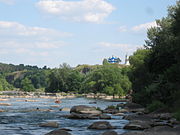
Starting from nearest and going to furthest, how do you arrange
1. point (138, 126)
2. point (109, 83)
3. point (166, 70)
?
point (138, 126) < point (166, 70) < point (109, 83)

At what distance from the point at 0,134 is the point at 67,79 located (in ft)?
549

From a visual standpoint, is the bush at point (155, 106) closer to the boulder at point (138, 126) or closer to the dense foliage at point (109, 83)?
the boulder at point (138, 126)

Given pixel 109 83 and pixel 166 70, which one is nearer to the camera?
pixel 166 70

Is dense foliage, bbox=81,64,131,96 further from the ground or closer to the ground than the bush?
further from the ground

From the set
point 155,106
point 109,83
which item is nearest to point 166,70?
point 155,106

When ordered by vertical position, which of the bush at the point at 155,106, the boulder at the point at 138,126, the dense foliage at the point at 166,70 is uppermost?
the dense foliage at the point at 166,70

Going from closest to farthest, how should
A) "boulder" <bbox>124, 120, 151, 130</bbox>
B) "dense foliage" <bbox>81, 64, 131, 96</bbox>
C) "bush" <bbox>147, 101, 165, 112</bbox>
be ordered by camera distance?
"boulder" <bbox>124, 120, 151, 130</bbox>
"bush" <bbox>147, 101, 165, 112</bbox>
"dense foliage" <bbox>81, 64, 131, 96</bbox>

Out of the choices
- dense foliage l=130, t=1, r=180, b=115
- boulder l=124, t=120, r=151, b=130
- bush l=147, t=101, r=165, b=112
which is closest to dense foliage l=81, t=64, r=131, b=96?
dense foliage l=130, t=1, r=180, b=115

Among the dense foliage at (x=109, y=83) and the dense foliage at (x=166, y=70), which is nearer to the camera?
the dense foliage at (x=166, y=70)

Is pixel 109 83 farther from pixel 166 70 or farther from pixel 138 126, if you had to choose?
pixel 138 126

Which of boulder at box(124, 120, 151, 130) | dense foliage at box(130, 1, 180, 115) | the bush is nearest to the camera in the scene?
boulder at box(124, 120, 151, 130)

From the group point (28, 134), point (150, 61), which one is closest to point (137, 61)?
point (150, 61)

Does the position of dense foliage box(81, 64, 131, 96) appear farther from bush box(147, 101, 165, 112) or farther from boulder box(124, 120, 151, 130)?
boulder box(124, 120, 151, 130)

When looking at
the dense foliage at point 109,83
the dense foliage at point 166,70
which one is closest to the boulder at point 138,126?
the dense foliage at point 166,70
